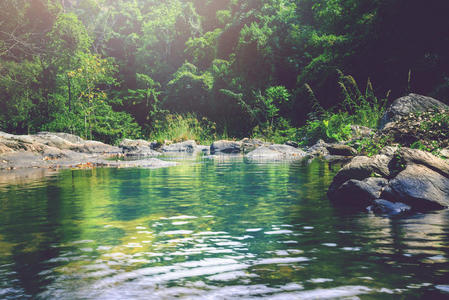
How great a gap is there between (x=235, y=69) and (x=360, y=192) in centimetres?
2647

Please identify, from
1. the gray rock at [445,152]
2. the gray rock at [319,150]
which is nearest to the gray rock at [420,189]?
the gray rock at [445,152]

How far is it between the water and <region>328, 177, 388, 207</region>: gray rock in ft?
0.88

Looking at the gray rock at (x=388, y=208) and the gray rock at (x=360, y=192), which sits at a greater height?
the gray rock at (x=360, y=192)

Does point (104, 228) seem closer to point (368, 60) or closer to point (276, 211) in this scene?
point (276, 211)

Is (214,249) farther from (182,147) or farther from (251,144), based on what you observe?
(251,144)

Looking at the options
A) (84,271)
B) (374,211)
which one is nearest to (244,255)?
(84,271)

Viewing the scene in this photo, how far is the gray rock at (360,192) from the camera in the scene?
17.2ft

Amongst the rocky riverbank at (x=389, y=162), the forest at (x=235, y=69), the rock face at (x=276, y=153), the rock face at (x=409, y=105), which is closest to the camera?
the rocky riverbank at (x=389, y=162)

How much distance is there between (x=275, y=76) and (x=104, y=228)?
2653cm

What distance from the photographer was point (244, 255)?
10.0ft

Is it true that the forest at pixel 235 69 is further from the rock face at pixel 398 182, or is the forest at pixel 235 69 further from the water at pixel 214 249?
the water at pixel 214 249

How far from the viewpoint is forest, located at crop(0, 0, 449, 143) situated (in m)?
19.0

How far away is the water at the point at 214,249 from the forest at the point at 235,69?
11.6m

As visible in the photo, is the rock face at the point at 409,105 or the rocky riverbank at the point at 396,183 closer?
the rocky riverbank at the point at 396,183
